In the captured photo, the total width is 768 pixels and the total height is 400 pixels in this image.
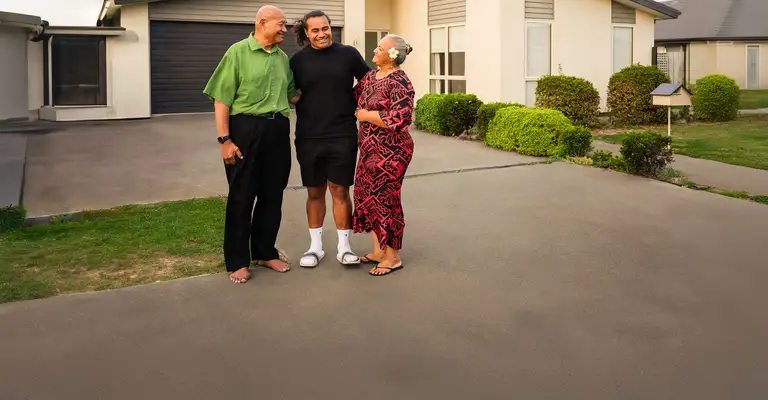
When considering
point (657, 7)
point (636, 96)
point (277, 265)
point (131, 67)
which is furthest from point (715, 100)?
point (277, 265)

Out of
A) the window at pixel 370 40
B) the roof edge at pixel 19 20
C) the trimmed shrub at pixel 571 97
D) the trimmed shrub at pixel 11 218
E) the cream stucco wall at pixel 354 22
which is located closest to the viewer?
the trimmed shrub at pixel 11 218

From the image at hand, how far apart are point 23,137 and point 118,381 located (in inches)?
508

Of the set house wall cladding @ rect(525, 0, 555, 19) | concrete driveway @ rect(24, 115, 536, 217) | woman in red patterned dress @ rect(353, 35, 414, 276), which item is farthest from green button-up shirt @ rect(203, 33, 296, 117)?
house wall cladding @ rect(525, 0, 555, 19)

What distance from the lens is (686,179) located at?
31.5 feet

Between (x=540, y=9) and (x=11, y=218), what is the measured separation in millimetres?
13662

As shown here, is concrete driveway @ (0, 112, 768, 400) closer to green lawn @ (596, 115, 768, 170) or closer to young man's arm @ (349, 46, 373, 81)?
young man's arm @ (349, 46, 373, 81)

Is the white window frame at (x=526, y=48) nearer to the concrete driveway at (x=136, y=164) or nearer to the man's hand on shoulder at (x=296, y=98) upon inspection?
the concrete driveway at (x=136, y=164)

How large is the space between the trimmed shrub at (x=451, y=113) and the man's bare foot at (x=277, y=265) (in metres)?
9.15

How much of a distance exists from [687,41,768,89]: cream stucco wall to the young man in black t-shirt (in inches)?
1223

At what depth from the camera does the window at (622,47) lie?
62.5 feet

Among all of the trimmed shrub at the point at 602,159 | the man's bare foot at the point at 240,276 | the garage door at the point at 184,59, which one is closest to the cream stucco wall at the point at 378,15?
the garage door at the point at 184,59

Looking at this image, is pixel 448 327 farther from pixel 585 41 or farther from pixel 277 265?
pixel 585 41

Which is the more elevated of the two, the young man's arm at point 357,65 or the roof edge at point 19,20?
the roof edge at point 19,20

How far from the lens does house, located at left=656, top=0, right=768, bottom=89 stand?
109 feet
